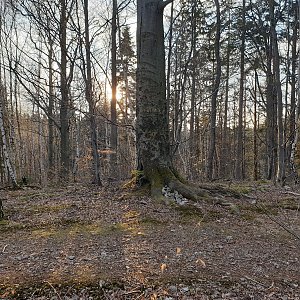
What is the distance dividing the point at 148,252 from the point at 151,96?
3551 millimetres

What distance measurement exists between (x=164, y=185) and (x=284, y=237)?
8.11ft

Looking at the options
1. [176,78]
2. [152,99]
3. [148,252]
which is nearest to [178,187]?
[152,99]

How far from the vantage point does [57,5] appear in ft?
26.1

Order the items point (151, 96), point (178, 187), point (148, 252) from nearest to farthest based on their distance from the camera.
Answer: point (148, 252)
point (178, 187)
point (151, 96)

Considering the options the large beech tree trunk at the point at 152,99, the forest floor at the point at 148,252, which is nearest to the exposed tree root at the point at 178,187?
the large beech tree trunk at the point at 152,99

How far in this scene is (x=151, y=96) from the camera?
20.5ft

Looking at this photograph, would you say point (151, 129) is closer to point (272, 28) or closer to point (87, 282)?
point (87, 282)

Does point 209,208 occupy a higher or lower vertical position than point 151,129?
lower

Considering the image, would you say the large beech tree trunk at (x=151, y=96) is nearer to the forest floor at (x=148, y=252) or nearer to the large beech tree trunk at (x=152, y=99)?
the large beech tree trunk at (x=152, y=99)

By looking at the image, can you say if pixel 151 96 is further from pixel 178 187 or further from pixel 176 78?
pixel 176 78

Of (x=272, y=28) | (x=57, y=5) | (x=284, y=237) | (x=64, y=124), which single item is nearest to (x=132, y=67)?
(x=64, y=124)

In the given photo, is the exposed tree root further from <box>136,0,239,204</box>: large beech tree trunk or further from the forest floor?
the forest floor

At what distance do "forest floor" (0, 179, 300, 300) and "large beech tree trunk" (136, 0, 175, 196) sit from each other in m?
0.89

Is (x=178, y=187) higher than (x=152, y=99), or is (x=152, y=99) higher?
(x=152, y=99)
